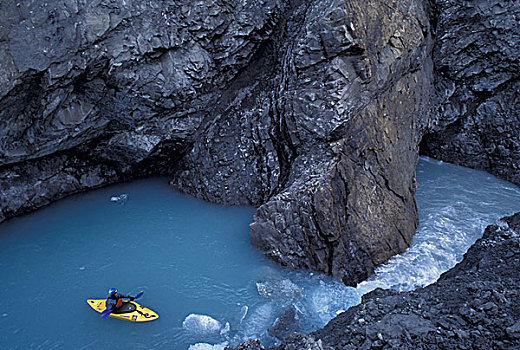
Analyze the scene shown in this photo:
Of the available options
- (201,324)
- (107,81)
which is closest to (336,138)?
(201,324)

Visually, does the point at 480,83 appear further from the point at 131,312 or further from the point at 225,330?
the point at 131,312

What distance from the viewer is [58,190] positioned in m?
14.8

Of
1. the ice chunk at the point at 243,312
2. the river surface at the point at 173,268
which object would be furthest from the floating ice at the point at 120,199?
the ice chunk at the point at 243,312

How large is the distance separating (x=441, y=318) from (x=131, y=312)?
6652mm

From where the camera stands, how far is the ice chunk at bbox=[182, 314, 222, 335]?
30.1 ft

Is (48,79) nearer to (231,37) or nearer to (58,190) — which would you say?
(58,190)

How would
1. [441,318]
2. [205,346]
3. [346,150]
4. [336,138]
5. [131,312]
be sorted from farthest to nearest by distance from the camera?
1. [336,138]
2. [346,150]
3. [131,312]
4. [205,346]
5. [441,318]

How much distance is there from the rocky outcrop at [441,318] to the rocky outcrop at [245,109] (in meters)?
2.67

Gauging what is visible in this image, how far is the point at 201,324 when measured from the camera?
9250 millimetres

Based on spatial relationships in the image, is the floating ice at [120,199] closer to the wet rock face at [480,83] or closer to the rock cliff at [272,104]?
the rock cliff at [272,104]

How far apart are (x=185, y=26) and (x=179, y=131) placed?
12.1 ft

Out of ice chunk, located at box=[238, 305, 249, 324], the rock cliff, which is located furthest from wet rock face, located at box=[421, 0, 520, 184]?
ice chunk, located at box=[238, 305, 249, 324]

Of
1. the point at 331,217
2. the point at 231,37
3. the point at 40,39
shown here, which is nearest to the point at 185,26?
the point at 231,37

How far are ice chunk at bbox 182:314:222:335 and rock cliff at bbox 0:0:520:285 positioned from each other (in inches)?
112
